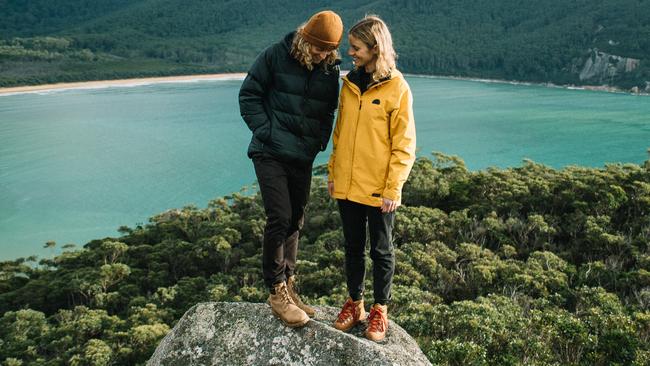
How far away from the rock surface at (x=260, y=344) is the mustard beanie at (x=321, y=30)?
2011 millimetres

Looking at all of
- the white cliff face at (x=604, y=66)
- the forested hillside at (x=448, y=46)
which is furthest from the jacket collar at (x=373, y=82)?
the white cliff face at (x=604, y=66)

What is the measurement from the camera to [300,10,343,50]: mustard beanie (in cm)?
383

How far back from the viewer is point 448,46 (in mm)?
140625

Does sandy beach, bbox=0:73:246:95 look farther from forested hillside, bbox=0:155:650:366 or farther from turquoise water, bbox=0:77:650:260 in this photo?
forested hillside, bbox=0:155:650:366

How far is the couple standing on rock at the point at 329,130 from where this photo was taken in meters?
3.95

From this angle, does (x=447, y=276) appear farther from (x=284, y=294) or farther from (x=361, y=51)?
(x=361, y=51)

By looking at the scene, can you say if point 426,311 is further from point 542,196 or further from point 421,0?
point 421,0

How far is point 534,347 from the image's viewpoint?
783 cm

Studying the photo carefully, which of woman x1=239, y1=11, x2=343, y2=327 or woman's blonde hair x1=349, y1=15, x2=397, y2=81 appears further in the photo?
woman x1=239, y1=11, x2=343, y2=327

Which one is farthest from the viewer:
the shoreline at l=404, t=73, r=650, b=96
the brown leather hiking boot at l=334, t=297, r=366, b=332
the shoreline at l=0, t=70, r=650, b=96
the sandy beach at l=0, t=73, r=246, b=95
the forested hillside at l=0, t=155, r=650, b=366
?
the shoreline at l=404, t=73, r=650, b=96

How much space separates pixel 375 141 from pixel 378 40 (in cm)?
73

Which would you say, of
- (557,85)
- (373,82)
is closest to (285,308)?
(373,82)

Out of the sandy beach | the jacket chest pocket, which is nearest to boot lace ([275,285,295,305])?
the jacket chest pocket

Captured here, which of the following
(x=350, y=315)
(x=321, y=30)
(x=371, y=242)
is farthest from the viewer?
(x=350, y=315)
